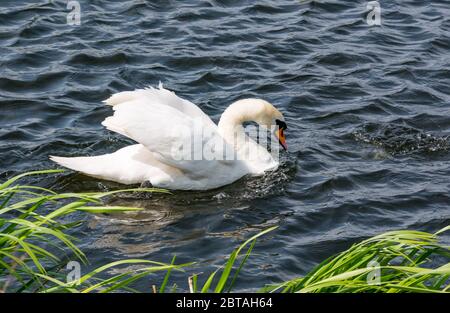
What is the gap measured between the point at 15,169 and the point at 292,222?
285 cm

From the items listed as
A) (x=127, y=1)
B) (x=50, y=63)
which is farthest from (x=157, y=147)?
(x=127, y=1)

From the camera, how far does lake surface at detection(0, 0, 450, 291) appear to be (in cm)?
845

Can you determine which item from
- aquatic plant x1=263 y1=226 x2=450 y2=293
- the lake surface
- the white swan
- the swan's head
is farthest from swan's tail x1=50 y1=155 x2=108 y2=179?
aquatic plant x1=263 y1=226 x2=450 y2=293

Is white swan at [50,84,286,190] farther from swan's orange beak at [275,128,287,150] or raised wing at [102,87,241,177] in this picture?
swan's orange beak at [275,128,287,150]

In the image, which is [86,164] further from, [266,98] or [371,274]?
[371,274]

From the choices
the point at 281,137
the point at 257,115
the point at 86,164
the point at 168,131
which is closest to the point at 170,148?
the point at 168,131

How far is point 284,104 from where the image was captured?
450 inches

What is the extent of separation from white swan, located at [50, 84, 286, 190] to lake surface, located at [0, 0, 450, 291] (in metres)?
0.18

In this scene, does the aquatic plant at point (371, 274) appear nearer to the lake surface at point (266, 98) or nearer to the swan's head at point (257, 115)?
the lake surface at point (266, 98)

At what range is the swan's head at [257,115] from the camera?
9914mm

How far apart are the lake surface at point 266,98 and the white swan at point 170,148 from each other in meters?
0.18

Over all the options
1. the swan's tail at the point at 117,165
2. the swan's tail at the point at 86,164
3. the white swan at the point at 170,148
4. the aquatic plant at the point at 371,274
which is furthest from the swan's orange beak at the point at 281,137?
the aquatic plant at the point at 371,274
